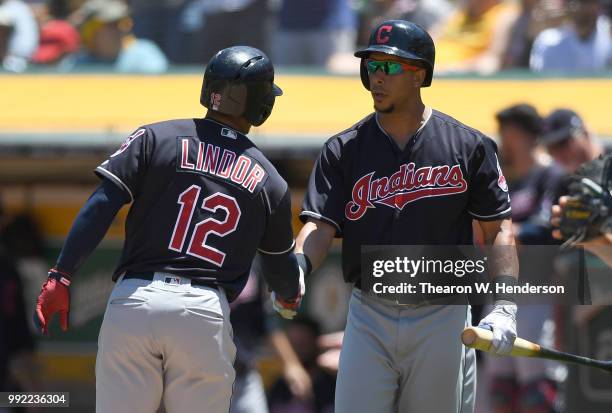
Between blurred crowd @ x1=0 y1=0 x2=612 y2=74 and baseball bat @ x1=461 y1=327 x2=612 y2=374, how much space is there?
3.55m

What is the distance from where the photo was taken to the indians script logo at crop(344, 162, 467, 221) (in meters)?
4.55

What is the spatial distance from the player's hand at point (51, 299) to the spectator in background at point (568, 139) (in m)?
3.01

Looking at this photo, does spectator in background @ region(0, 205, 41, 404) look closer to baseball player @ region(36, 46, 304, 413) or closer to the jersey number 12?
baseball player @ region(36, 46, 304, 413)

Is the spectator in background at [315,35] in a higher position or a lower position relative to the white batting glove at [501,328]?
higher

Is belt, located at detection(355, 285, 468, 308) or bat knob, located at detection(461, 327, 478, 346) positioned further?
belt, located at detection(355, 285, 468, 308)

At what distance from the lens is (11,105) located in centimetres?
785

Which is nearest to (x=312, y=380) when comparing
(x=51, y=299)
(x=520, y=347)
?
(x=520, y=347)

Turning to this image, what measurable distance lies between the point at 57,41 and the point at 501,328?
5718mm

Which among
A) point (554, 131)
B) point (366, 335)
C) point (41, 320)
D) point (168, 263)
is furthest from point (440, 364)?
point (554, 131)

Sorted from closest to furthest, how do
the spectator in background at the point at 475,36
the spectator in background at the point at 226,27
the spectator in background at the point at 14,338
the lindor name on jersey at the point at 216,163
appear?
the lindor name on jersey at the point at 216,163, the spectator in background at the point at 14,338, the spectator in background at the point at 475,36, the spectator in background at the point at 226,27

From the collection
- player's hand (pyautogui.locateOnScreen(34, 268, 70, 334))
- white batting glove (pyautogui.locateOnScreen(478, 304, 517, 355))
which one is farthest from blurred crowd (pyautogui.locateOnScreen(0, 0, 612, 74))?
player's hand (pyautogui.locateOnScreen(34, 268, 70, 334))

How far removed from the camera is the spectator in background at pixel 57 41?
29.9 ft

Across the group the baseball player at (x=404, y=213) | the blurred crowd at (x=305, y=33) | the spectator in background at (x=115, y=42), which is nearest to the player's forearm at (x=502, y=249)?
the baseball player at (x=404, y=213)

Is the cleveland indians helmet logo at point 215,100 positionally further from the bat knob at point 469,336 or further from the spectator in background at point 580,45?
the spectator in background at point 580,45
